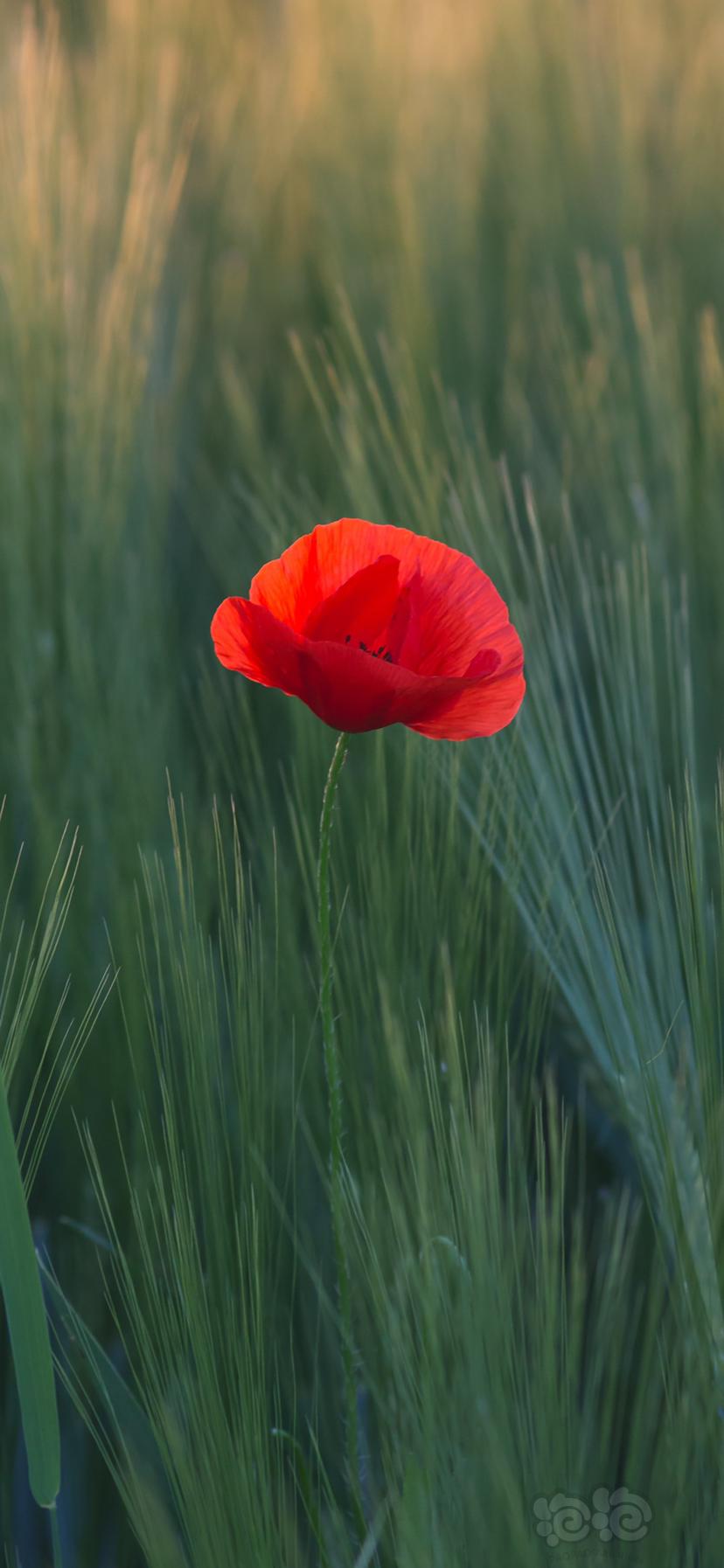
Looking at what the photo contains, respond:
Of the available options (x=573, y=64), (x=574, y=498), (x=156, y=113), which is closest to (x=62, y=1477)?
(x=574, y=498)

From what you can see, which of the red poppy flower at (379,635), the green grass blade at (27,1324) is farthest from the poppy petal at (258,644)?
the green grass blade at (27,1324)

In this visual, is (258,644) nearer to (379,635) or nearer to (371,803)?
(379,635)

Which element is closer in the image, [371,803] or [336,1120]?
[336,1120]

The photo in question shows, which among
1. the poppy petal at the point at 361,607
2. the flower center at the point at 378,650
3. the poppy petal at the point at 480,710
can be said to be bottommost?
the poppy petal at the point at 480,710

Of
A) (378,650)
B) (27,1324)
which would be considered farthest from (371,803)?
(27,1324)

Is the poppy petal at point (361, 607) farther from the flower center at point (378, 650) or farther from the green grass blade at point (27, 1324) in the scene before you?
the green grass blade at point (27, 1324)

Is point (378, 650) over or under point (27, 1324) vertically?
over
